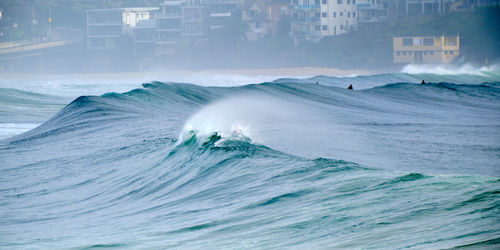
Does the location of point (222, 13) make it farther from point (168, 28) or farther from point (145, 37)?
point (145, 37)

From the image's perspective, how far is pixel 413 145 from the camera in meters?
13.7

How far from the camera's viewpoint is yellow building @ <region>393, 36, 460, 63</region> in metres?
→ 63.2

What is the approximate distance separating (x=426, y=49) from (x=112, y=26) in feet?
129

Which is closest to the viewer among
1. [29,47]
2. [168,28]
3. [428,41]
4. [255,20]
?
[428,41]

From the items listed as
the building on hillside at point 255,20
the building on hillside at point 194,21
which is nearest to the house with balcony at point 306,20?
the building on hillside at point 255,20

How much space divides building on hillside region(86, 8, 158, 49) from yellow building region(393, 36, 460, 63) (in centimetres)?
3364

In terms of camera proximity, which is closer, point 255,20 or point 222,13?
point 255,20

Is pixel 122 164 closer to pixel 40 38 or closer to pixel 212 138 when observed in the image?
pixel 212 138

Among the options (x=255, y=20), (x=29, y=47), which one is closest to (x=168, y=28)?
(x=255, y=20)

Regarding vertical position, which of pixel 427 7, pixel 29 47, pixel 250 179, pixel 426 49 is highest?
pixel 427 7

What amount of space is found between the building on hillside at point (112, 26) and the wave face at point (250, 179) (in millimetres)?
65237

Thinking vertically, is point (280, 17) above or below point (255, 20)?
above

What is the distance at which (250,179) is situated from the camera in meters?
9.87

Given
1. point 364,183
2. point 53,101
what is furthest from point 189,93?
point 364,183
